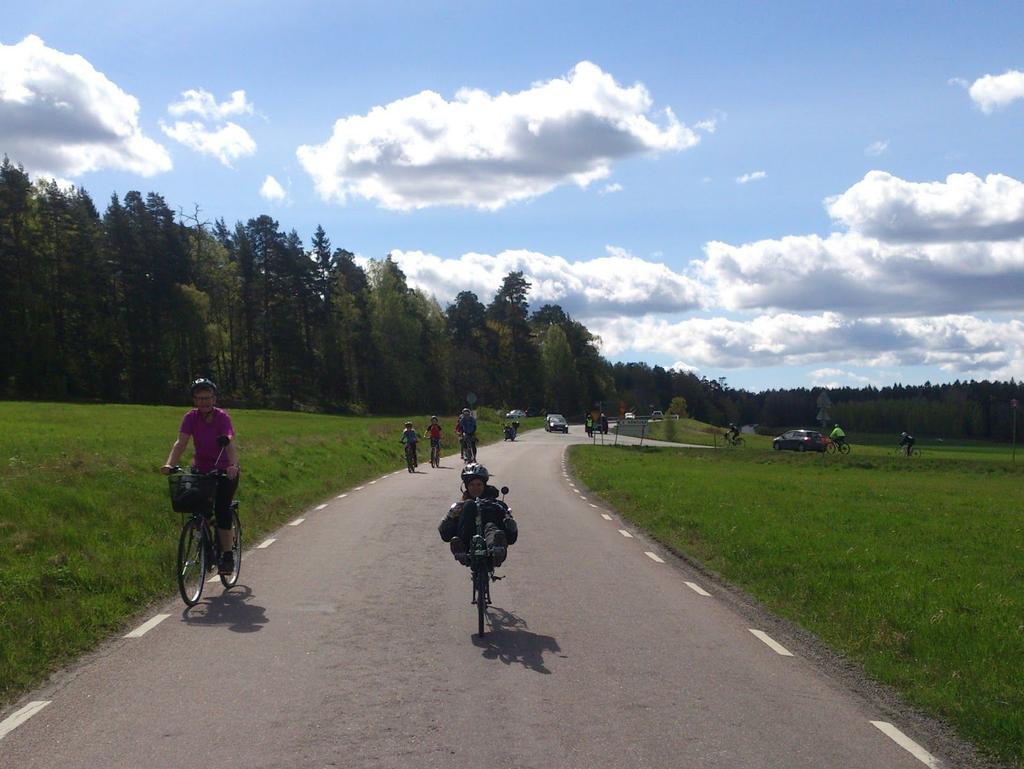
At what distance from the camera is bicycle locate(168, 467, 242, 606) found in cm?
896

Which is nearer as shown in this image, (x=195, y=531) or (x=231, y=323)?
(x=195, y=531)

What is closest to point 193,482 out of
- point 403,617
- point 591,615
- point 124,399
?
point 403,617

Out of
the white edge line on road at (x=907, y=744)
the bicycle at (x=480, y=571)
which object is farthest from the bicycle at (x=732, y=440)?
the white edge line on road at (x=907, y=744)

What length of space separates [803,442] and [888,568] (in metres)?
50.9

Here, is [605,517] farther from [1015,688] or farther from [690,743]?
[690,743]

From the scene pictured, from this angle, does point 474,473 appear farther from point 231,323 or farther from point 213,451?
point 231,323

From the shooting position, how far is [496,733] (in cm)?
552

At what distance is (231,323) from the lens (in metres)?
96.1

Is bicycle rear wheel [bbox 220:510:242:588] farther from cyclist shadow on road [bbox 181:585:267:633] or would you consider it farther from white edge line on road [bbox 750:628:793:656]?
white edge line on road [bbox 750:628:793:656]

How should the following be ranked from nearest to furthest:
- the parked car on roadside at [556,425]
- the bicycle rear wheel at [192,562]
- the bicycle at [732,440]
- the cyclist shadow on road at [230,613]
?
the cyclist shadow on road at [230,613] → the bicycle rear wheel at [192,562] → the bicycle at [732,440] → the parked car on roadside at [556,425]

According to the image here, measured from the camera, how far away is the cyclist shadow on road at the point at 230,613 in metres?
8.39

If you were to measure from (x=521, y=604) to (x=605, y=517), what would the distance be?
9.67 metres

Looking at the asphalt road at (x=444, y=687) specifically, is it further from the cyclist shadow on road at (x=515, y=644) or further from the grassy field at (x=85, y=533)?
the grassy field at (x=85, y=533)

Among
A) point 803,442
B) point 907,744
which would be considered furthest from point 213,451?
point 803,442
